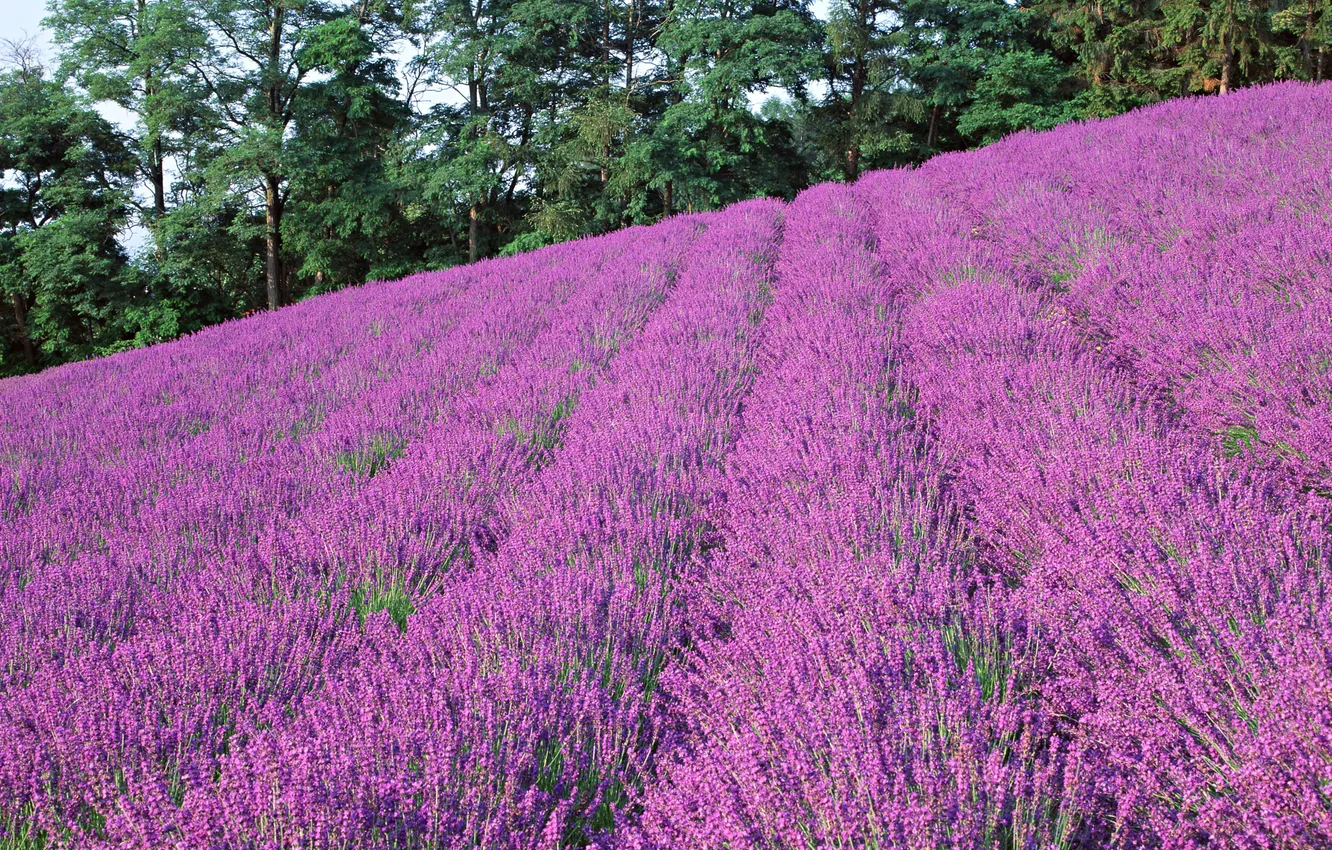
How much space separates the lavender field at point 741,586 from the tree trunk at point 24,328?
23.7 meters

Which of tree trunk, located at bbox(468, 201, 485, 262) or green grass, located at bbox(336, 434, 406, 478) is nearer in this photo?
green grass, located at bbox(336, 434, 406, 478)

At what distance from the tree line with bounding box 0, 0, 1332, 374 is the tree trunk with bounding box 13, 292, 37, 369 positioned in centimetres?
22

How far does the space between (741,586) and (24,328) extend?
28.1 m

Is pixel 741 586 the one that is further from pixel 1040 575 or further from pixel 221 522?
pixel 221 522

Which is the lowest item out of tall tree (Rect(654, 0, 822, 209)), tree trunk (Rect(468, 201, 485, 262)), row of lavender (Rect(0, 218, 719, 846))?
row of lavender (Rect(0, 218, 719, 846))

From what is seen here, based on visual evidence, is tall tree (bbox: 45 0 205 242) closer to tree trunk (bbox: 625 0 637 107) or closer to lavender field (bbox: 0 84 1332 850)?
tree trunk (bbox: 625 0 637 107)

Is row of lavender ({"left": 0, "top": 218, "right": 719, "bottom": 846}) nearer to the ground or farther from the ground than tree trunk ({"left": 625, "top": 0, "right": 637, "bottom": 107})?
nearer to the ground

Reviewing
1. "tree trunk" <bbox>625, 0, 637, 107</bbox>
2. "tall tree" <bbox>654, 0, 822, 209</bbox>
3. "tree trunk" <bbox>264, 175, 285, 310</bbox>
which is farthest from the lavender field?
"tree trunk" <bbox>625, 0, 637, 107</bbox>

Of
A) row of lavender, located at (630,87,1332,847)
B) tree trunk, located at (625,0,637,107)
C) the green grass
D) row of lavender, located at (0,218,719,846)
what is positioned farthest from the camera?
tree trunk, located at (625,0,637,107)

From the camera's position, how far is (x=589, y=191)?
19719 millimetres

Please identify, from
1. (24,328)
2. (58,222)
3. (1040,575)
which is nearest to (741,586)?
(1040,575)

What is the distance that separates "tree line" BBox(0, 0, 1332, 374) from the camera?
17.5m

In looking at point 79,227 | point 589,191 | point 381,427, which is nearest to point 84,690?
point 381,427

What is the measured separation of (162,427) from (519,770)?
138 inches
